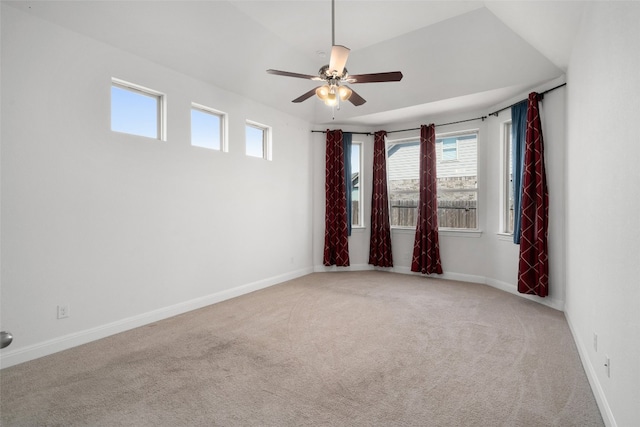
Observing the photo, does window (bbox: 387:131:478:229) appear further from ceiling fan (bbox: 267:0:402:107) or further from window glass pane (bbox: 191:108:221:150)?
window glass pane (bbox: 191:108:221:150)

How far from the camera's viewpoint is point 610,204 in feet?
6.14

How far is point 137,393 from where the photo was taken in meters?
2.20

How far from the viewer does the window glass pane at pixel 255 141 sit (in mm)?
5047

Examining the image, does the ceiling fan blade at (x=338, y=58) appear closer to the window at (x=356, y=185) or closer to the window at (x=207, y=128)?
the window at (x=207, y=128)

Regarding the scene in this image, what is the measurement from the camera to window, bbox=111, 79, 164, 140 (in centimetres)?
335

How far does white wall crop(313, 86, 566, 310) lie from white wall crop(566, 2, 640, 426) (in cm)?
110

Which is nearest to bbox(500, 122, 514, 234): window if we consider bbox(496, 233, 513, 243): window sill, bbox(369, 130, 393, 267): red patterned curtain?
bbox(496, 233, 513, 243): window sill

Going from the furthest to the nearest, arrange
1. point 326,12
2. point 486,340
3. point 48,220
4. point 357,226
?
point 357,226 → point 326,12 → point 486,340 → point 48,220

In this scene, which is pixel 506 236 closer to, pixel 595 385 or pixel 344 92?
pixel 595 385

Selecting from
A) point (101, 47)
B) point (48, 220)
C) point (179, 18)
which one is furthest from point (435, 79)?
point (48, 220)

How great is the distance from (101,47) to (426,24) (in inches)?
145

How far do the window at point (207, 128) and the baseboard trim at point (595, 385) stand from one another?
14.1 ft

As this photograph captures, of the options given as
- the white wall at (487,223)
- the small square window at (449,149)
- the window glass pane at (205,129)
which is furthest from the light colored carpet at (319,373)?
the small square window at (449,149)

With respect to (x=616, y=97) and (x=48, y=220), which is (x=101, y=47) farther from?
(x=616, y=97)
